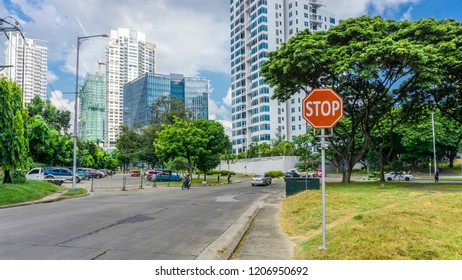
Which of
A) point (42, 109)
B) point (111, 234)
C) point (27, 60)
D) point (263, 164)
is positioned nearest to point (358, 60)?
point (111, 234)

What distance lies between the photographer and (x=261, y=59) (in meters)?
88.5

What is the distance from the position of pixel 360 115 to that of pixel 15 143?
2745 centimetres

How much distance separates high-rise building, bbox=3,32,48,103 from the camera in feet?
69.0

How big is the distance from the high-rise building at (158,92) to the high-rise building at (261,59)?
17.3 m

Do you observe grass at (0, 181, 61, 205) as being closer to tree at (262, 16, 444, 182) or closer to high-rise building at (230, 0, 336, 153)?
tree at (262, 16, 444, 182)

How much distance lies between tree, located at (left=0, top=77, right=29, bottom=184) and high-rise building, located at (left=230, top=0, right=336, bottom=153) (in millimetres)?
68389

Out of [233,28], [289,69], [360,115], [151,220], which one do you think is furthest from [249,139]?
[151,220]

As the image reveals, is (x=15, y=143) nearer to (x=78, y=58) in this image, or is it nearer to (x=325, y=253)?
(x=78, y=58)

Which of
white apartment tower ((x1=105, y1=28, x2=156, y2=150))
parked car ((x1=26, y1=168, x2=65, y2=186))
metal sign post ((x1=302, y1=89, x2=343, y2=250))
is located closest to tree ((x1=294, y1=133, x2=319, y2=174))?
parked car ((x1=26, y1=168, x2=65, y2=186))

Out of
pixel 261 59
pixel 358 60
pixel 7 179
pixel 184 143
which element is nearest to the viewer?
pixel 7 179

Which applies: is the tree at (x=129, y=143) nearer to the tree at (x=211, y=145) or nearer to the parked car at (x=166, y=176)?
the parked car at (x=166, y=176)

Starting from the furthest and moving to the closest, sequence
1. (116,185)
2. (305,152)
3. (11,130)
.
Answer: (305,152) < (116,185) < (11,130)

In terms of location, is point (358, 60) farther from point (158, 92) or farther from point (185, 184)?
point (158, 92)

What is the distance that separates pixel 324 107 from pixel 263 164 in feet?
220
